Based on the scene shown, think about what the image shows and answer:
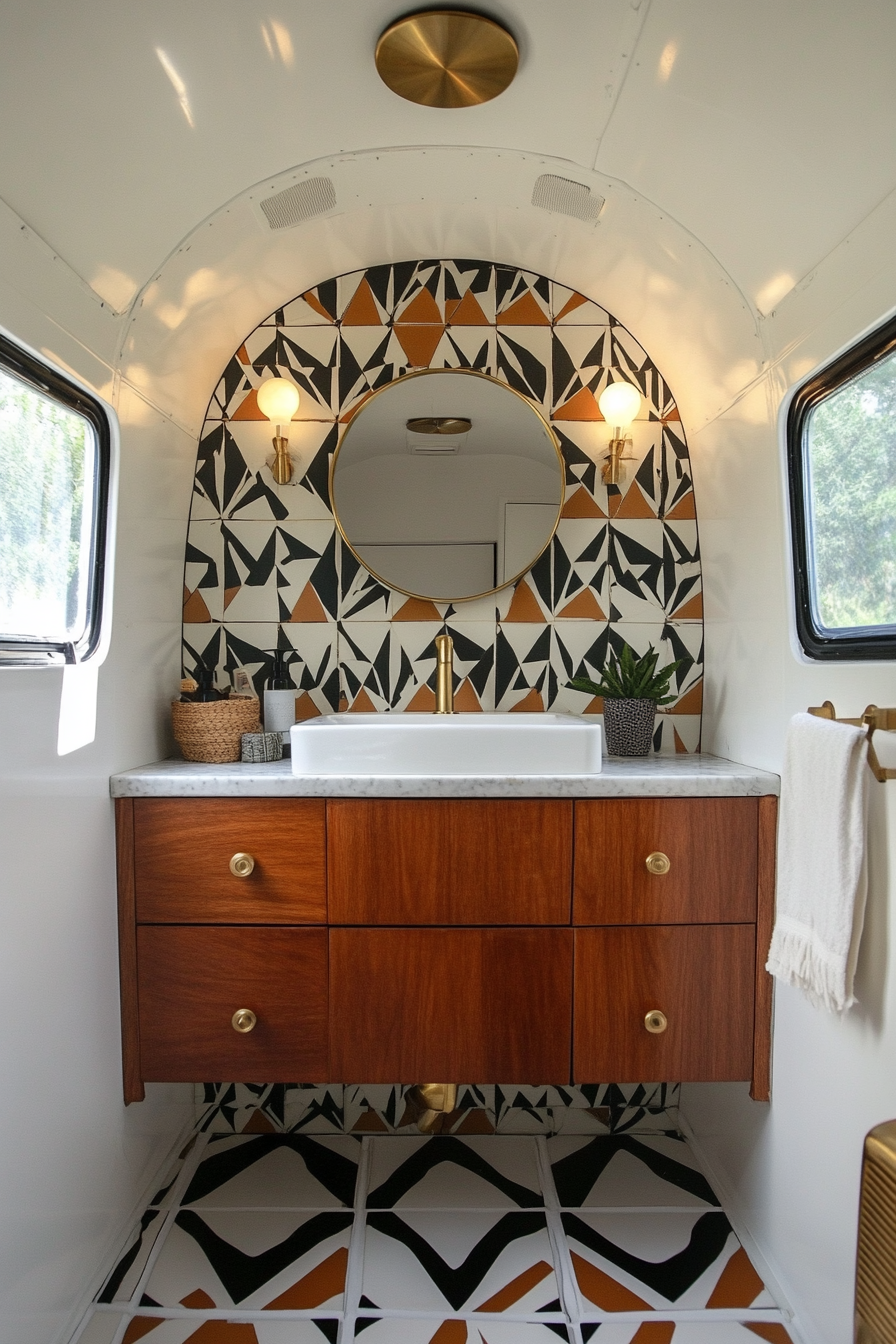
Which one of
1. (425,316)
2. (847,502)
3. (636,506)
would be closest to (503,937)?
(847,502)

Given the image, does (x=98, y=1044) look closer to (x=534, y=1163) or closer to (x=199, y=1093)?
(x=199, y=1093)

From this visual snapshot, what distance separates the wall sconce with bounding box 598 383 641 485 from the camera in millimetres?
2268

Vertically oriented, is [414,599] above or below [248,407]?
below

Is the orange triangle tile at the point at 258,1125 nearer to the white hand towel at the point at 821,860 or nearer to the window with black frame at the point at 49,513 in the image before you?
the window with black frame at the point at 49,513

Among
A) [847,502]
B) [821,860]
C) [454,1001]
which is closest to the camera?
[821,860]

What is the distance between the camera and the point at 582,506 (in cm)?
233

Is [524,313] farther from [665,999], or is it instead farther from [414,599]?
[665,999]

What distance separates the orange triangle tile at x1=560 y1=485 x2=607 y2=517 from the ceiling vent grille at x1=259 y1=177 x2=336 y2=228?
3.09ft

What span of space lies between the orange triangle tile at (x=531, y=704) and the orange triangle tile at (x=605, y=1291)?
1269mm

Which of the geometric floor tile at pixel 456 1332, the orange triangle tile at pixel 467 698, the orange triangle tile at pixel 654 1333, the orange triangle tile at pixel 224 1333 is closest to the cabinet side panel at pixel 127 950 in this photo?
the orange triangle tile at pixel 224 1333

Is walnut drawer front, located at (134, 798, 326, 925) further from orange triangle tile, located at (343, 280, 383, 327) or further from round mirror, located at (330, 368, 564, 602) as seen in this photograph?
orange triangle tile, located at (343, 280, 383, 327)

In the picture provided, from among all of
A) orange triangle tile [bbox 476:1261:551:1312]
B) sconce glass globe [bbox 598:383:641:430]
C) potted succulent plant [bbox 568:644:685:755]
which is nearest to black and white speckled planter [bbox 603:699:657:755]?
potted succulent plant [bbox 568:644:685:755]

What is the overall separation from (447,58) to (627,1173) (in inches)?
96.5

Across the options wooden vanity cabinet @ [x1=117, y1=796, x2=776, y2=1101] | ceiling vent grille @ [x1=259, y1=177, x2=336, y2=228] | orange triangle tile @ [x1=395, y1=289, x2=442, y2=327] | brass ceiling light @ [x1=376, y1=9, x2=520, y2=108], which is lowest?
wooden vanity cabinet @ [x1=117, y1=796, x2=776, y2=1101]
